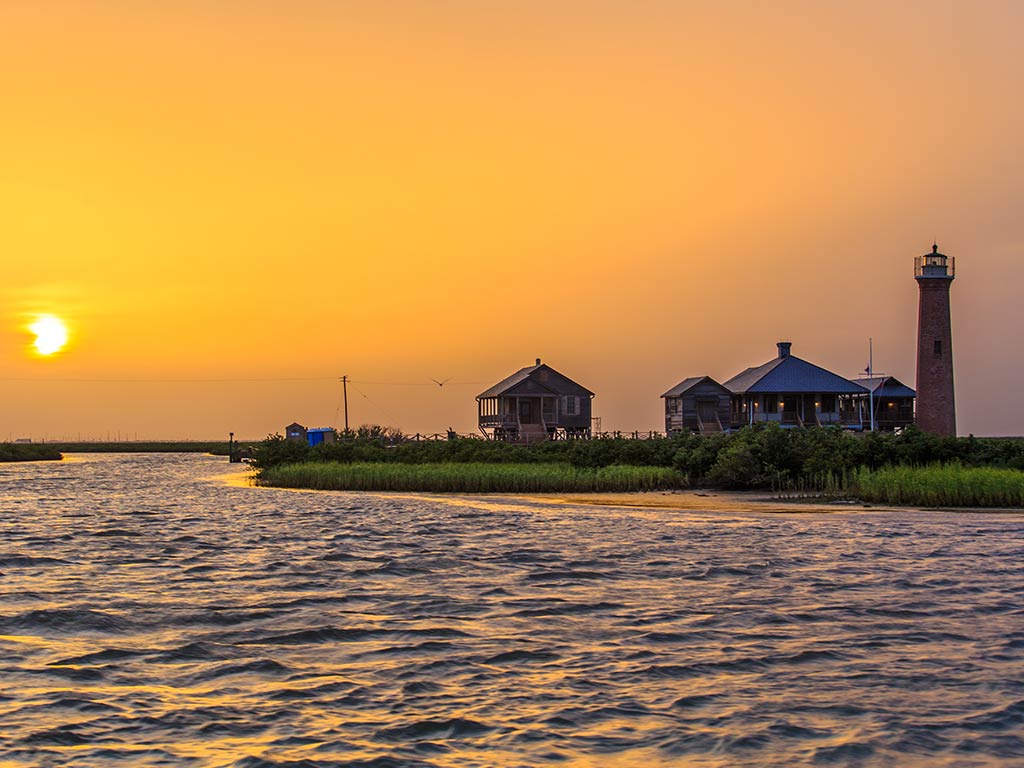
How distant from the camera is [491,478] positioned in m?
45.5

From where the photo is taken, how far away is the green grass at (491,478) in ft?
144

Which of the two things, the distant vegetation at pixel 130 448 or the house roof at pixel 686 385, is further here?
the distant vegetation at pixel 130 448

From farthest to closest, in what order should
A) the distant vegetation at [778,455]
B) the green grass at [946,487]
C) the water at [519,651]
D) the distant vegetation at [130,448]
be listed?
the distant vegetation at [130,448] < the distant vegetation at [778,455] < the green grass at [946,487] < the water at [519,651]

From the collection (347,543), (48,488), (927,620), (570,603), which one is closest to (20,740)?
(570,603)

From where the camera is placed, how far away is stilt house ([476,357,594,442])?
74688mm

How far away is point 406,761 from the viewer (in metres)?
8.82

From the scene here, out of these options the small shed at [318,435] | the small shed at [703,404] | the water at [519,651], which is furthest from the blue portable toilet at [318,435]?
the water at [519,651]

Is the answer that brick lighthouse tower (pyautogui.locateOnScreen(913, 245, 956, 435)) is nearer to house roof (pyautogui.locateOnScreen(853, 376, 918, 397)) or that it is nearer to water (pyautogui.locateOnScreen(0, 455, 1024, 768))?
house roof (pyautogui.locateOnScreen(853, 376, 918, 397))

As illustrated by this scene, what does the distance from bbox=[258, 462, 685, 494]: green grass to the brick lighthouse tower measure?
86.4 ft

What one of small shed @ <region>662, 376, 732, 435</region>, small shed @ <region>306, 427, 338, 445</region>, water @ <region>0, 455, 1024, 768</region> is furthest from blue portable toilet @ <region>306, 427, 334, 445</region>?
water @ <region>0, 455, 1024, 768</region>

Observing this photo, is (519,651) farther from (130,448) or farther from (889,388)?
(130,448)

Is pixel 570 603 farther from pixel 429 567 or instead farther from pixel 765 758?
pixel 765 758

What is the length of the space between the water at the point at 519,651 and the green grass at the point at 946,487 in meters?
7.93

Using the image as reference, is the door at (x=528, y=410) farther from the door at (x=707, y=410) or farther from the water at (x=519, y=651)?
the water at (x=519, y=651)
